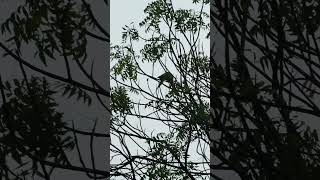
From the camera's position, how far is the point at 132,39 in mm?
4000

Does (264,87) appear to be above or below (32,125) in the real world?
above

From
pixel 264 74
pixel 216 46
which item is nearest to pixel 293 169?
pixel 264 74

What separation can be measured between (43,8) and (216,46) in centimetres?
73

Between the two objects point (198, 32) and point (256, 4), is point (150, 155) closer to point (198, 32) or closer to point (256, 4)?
point (198, 32)

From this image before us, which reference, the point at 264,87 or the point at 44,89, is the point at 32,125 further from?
the point at 264,87

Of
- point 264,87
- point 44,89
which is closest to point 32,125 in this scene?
point 44,89

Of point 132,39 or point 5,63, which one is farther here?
point 132,39

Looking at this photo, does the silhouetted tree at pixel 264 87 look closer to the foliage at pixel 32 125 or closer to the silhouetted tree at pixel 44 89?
the silhouetted tree at pixel 44 89

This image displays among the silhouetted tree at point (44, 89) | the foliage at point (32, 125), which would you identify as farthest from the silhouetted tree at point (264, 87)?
the foliage at point (32, 125)

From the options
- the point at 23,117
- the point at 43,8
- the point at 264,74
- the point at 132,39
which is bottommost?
the point at 23,117

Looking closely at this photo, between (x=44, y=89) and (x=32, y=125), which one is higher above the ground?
(x=44, y=89)

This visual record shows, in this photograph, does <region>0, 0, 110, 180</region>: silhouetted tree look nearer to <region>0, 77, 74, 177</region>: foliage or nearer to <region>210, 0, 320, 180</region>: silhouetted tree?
<region>0, 77, 74, 177</region>: foliage

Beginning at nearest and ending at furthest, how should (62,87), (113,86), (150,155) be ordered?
(62,87) < (150,155) < (113,86)

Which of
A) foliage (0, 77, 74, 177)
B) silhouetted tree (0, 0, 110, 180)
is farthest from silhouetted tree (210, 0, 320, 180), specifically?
foliage (0, 77, 74, 177)
